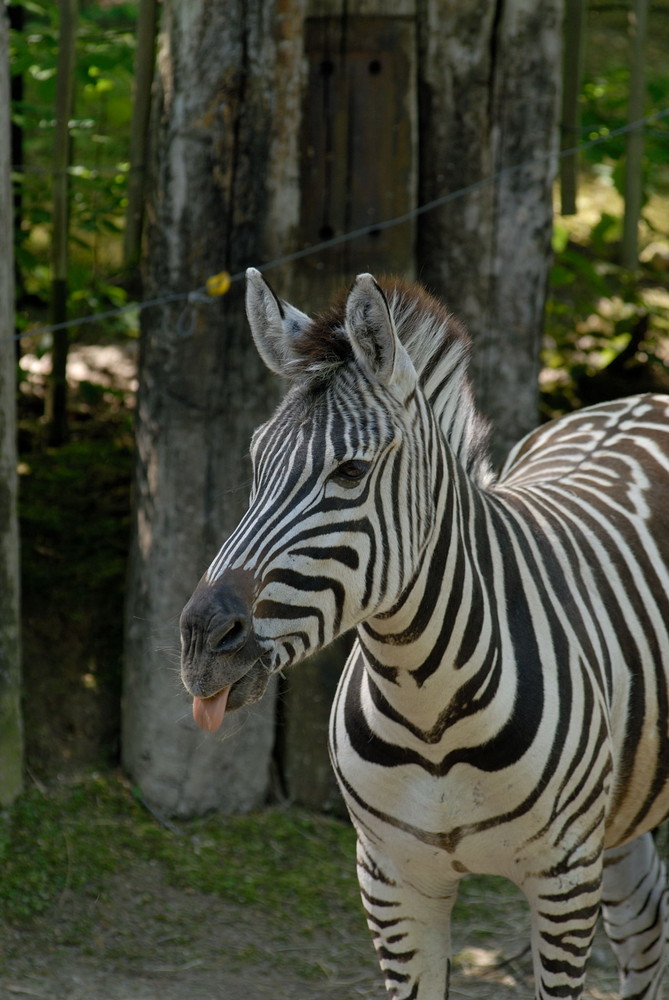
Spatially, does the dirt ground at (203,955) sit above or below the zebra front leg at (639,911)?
below

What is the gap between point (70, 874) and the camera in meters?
4.30

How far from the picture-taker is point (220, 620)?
209cm

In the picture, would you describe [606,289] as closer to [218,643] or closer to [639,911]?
[639,911]

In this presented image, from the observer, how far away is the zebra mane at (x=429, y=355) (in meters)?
2.36

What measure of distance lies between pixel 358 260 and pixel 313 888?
2.55 meters

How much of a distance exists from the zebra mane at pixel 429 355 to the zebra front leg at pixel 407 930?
1041mm

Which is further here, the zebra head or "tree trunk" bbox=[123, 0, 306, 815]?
"tree trunk" bbox=[123, 0, 306, 815]

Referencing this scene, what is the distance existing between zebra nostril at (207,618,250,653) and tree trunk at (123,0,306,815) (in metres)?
2.28

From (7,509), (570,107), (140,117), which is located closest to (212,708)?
(7,509)

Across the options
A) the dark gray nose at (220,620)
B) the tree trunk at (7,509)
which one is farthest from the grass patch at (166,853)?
the dark gray nose at (220,620)

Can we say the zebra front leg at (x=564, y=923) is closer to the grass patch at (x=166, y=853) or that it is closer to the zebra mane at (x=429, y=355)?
the zebra mane at (x=429, y=355)

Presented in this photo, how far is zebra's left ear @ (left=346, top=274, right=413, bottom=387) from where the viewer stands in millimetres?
2232

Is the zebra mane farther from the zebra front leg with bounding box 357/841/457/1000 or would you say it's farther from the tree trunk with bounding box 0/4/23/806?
the tree trunk with bounding box 0/4/23/806

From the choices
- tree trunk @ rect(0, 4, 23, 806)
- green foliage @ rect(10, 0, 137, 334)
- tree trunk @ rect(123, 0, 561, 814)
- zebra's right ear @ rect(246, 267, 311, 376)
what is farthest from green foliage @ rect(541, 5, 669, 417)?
zebra's right ear @ rect(246, 267, 311, 376)
